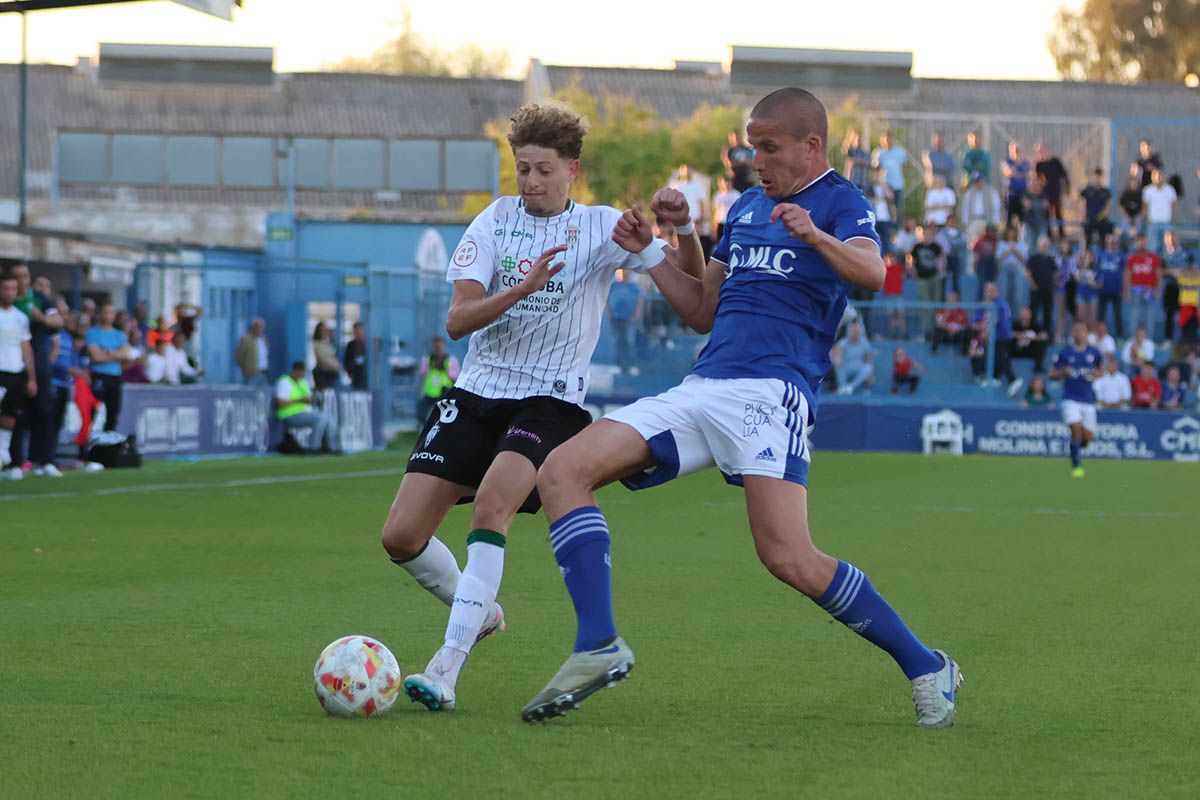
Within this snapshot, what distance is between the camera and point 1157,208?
112ft

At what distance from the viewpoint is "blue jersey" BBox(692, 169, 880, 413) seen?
578cm

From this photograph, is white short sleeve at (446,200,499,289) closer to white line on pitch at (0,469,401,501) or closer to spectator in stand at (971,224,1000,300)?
white line on pitch at (0,469,401,501)

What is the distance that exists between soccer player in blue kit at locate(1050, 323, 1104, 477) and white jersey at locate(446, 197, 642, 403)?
715 inches

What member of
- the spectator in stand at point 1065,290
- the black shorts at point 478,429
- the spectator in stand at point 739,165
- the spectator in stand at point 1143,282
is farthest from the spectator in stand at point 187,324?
the black shorts at point 478,429

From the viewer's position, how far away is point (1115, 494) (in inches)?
772

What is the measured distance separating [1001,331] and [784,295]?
26.3 m

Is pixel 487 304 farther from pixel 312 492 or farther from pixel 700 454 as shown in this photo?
pixel 312 492

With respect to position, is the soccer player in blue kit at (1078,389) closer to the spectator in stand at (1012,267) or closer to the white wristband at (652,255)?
the spectator in stand at (1012,267)

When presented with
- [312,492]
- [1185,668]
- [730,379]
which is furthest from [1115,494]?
[730,379]

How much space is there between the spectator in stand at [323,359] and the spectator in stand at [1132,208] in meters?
15.3

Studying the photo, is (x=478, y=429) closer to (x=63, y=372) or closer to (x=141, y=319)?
(x=63, y=372)

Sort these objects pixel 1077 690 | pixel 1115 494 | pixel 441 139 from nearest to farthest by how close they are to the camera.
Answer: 1. pixel 1077 690
2. pixel 1115 494
3. pixel 441 139

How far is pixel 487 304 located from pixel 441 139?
52.4m

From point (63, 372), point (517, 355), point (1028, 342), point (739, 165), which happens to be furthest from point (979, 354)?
point (517, 355)
